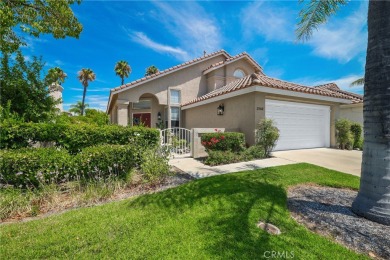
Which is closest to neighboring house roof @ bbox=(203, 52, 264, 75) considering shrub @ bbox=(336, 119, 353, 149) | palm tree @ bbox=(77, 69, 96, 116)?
shrub @ bbox=(336, 119, 353, 149)

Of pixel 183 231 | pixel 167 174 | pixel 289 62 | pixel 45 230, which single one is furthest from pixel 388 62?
pixel 289 62

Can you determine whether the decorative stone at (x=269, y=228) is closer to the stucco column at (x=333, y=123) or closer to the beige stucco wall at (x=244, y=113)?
the beige stucco wall at (x=244, y=113)

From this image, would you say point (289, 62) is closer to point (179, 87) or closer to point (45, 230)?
point (179, 87)

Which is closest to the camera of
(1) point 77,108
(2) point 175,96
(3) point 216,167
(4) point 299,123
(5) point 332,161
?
(3) point 216,167

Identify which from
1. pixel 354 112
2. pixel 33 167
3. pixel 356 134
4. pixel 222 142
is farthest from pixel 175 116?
pixel 354 112

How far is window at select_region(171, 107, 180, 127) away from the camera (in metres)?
15.9

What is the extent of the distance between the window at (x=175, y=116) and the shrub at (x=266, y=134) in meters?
8.16

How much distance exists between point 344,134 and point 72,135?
14197mm

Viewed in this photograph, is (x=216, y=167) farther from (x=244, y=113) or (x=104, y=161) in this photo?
(x=104, y=161)

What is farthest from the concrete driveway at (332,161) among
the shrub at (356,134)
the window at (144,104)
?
the window at (144,104)

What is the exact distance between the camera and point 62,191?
4.75 m

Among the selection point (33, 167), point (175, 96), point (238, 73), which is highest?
point (238, 73)

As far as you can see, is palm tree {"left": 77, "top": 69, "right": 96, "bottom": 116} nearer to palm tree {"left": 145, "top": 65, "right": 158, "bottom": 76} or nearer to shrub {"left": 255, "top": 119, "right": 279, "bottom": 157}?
palm tree {"left": 145, "top": 65, "right": 158, "bottom": 76}

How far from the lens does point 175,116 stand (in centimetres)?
1617
